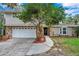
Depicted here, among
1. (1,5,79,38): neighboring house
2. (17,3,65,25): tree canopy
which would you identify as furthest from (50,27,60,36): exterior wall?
(17,3,65,25): tree canopy

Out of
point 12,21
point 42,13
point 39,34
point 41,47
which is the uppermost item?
point 42,13

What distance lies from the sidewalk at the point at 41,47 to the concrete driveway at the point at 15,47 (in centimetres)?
6

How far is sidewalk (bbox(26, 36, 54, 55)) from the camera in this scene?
13.2 m

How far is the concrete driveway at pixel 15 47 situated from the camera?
43.3 ft

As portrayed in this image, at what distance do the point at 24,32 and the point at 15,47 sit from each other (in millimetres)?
270

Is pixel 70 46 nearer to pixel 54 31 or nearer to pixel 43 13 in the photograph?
pixel 54 31

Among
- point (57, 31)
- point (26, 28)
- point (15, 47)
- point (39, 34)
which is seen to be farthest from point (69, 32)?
point (15, 47)

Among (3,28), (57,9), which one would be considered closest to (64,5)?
(57,9)

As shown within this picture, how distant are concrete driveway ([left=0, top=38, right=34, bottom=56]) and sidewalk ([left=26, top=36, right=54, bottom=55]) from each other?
6 centimetres

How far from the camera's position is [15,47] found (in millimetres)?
13227

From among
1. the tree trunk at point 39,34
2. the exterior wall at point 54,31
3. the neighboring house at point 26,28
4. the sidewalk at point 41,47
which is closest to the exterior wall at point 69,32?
the neighboring house at point 26,28

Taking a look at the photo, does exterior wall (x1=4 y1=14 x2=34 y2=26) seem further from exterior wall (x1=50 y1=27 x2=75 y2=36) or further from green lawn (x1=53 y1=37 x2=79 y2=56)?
green lawn (x1=53 y1=37 x2=79 y2=56)

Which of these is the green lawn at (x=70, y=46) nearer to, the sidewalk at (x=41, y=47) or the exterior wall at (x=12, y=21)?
the sidewalk at (x=41, y=47)

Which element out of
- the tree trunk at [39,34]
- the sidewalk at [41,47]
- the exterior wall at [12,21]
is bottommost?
the sidewalk at [41,47]
